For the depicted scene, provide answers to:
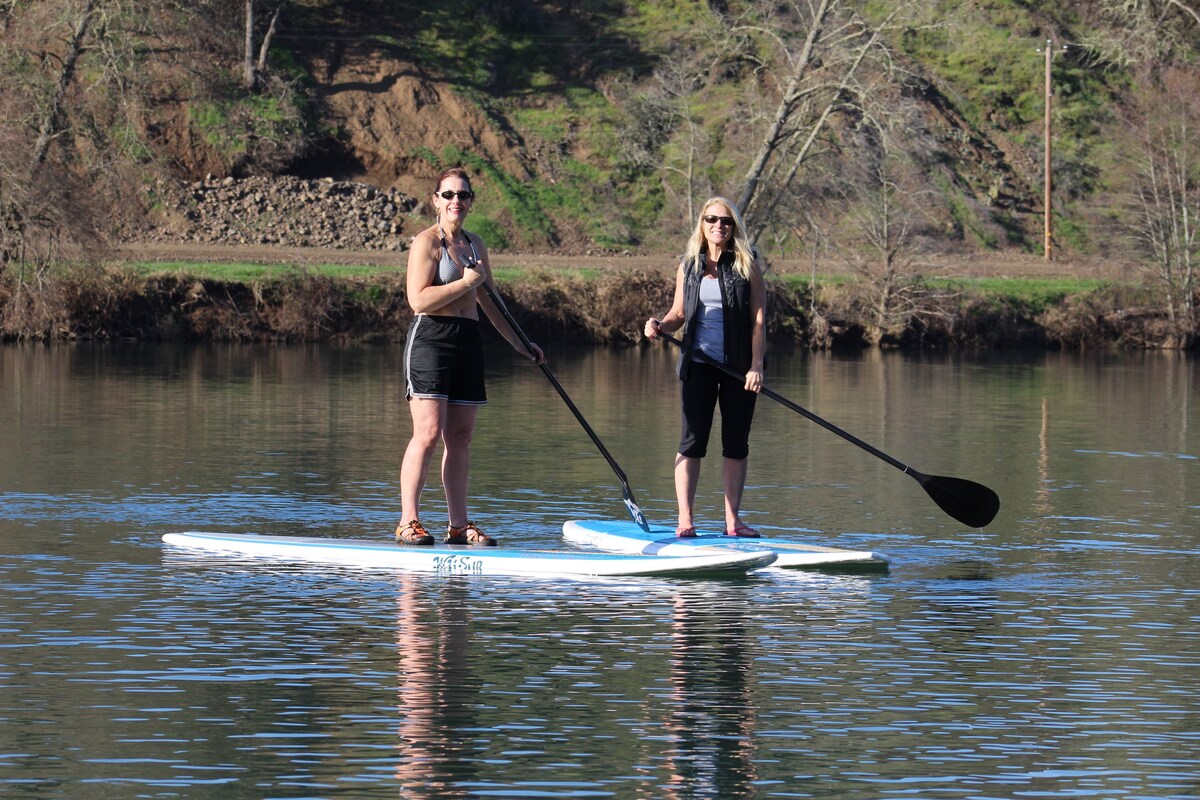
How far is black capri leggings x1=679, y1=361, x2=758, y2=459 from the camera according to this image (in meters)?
11.7

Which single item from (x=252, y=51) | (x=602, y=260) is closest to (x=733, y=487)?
(x=602, y=260)

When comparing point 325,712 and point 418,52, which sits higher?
point 418,52

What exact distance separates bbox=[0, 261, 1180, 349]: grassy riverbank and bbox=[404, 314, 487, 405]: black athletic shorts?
79.3 feet

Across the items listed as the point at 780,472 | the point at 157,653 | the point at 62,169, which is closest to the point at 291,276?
the point at 62,169

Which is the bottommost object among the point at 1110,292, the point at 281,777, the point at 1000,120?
the point at 281,777

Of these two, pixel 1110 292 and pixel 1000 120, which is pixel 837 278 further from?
pixel 1000 120

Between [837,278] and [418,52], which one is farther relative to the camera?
[418,52]

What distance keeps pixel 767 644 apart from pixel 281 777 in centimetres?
303

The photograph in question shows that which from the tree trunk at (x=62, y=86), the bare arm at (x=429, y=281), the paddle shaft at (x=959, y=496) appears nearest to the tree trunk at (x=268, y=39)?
the tree trunk at (x=62, y=86)

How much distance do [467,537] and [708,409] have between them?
5.49ft

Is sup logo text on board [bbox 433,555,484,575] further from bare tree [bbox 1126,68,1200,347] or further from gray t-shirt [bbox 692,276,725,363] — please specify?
bare tree [bbox 1126,68,1200,347]

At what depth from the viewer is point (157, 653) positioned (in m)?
8.62

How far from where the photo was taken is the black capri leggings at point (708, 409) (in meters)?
11.7

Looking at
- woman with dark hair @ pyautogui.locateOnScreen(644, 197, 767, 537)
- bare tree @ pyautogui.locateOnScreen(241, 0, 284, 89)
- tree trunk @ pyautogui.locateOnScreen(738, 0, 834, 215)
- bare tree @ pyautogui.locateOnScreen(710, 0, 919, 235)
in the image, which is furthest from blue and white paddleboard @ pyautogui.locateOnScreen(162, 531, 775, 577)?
bare tree @ pyautogui.locateOnScreen(241, 0, 284, 89)
